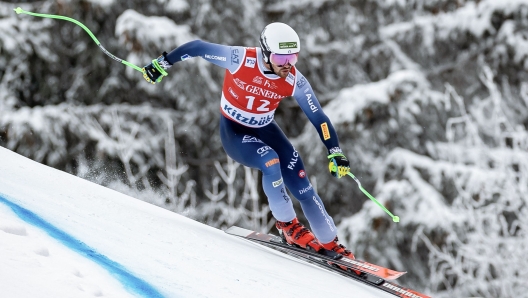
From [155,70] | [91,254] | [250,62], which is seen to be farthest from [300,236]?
Result: [91,254]

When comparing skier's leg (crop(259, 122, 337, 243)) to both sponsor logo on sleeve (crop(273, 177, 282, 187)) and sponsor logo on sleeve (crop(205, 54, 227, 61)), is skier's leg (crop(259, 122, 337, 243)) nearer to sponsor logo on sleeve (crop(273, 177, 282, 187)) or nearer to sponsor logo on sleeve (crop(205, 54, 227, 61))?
sponsor logo on sleeve (crop(273, 177, 282, 187))

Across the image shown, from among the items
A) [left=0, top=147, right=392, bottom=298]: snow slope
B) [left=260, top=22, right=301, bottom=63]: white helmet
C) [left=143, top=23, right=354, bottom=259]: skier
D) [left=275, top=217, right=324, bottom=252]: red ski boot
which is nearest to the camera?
[left=0, top=147, right=392, bottom=298]: snow slope

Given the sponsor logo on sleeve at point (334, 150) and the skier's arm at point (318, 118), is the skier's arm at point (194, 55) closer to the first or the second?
the skier's arm at point (318, 118)

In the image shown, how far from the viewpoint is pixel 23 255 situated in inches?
110

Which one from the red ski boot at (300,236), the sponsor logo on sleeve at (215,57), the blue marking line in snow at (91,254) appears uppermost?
the sponsor logo on sleeve at (215,57)

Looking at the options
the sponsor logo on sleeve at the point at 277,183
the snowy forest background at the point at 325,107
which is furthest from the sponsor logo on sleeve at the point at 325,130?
the snowy forest background at the point at 325,107

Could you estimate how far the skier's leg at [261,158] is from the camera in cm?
502

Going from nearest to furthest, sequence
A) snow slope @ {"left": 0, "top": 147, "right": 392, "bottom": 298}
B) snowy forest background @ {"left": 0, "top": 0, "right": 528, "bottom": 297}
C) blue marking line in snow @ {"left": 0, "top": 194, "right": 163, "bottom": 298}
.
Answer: snow slope @ {"left": 0, "top": 147, "right": 392, "bottom": 298} < blue marking line in snow @ {"left": 0, "top": 194, "right": 163, "bottom": 298} < snowy forest background @ {"left": 0, "top": 0, "right": 528, "bottom": 297}

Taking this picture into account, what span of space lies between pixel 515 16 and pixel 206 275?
9.31 m

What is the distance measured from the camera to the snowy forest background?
1045 centimetres

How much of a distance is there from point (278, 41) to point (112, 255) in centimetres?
205

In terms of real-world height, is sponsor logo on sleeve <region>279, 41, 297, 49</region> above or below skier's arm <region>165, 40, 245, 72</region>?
above

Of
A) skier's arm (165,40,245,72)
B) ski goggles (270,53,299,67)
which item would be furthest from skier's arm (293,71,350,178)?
skier's arm (165,40,245,72)

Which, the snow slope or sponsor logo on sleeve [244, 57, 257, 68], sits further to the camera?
sponsor logo on sleeve [244, 57, 257, 68]
